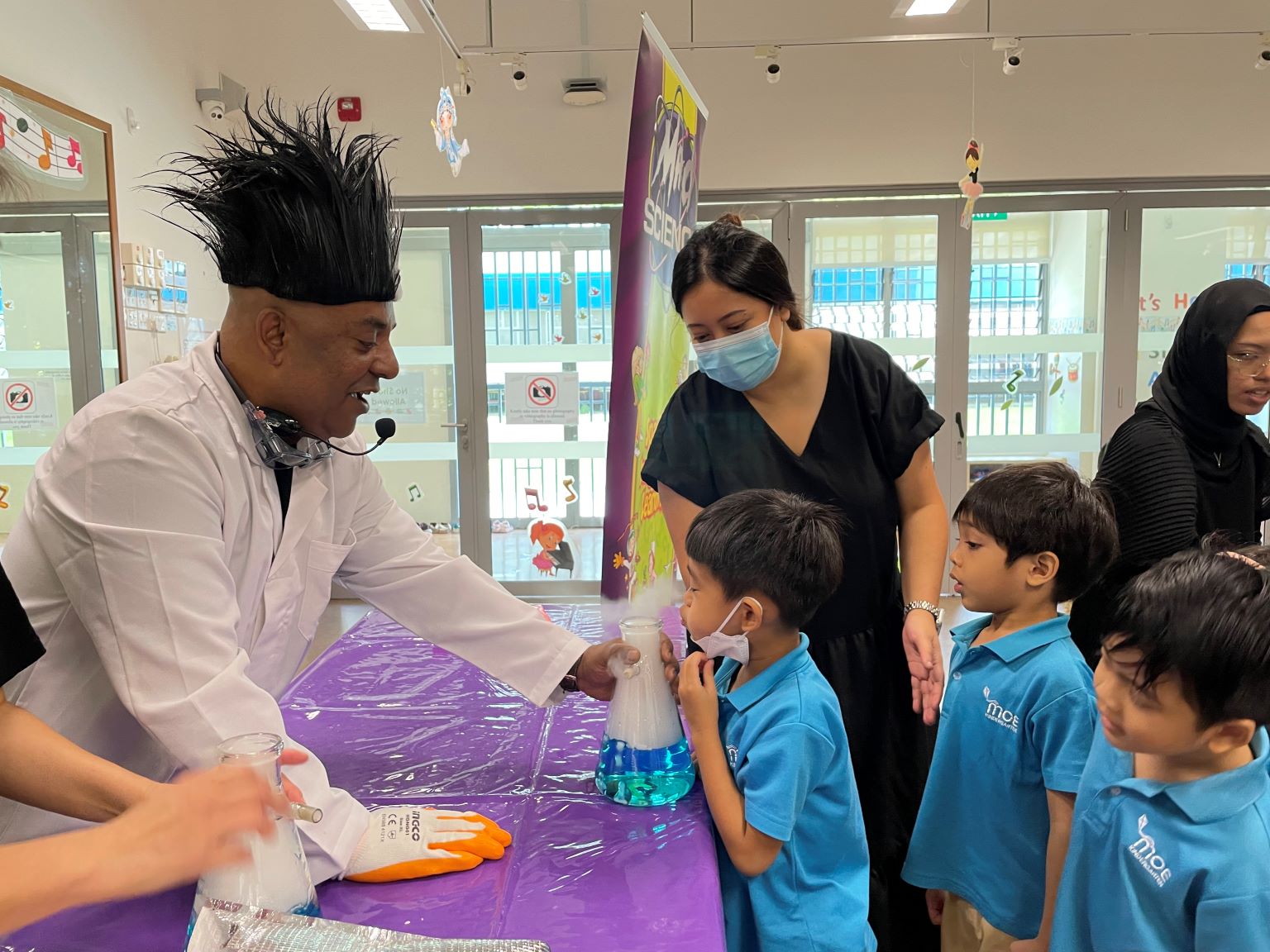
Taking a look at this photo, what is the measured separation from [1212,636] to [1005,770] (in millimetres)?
478

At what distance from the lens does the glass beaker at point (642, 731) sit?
122 cm

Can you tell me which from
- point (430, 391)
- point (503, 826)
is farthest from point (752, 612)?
point (430, 391)

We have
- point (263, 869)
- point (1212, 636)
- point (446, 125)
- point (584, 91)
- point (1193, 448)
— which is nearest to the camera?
point (263, 869)

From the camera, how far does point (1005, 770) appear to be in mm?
1359

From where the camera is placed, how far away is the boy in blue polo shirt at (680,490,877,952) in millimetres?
1106

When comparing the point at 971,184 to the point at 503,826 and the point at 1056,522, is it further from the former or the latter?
the point at 503,826

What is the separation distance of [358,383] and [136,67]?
359 cm

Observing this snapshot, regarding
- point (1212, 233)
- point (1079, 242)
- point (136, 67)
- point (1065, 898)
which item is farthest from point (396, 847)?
point (1212, 233)

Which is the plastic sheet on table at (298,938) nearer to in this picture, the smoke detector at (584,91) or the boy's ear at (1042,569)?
the boy's ear at (1042,569)

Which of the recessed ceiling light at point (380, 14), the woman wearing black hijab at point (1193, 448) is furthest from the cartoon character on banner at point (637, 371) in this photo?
the recessed ceiling light at point (380, 14)

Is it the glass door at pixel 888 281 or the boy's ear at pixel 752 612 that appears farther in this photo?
the glass door at pixel 888 281

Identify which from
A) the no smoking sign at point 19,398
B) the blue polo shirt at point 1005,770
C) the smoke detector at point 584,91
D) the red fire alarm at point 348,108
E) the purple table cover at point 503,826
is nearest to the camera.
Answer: the purple table cover at point 503,826

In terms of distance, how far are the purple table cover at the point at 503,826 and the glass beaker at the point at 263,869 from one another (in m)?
0.16

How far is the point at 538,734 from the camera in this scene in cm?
149
